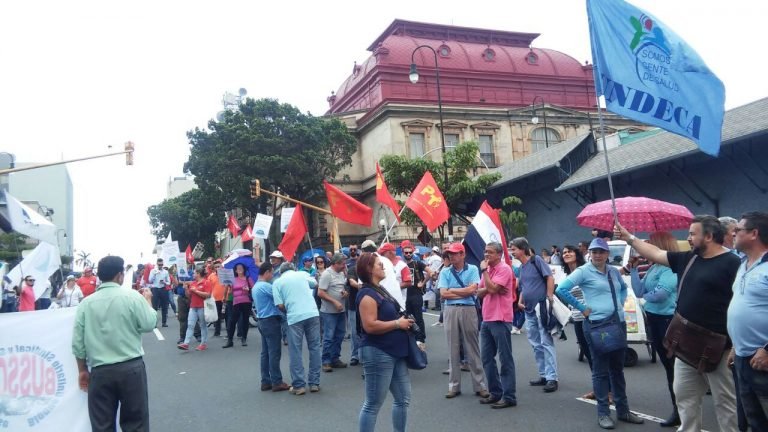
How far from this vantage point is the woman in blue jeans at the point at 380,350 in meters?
5.03

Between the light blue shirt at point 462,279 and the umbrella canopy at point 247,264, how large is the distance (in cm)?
646

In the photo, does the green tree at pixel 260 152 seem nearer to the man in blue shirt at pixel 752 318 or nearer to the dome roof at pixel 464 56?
the dome roof at pixel 464 56

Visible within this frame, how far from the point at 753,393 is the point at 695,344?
0.55m

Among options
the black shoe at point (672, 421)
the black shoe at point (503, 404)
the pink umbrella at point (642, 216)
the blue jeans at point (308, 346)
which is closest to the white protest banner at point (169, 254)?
the blue jeans at point (308, 346)

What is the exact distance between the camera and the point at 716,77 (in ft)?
18.5

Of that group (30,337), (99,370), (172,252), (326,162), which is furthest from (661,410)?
(326,162)

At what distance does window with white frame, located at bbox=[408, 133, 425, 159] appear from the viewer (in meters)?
43.4

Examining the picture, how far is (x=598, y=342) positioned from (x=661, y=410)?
1240 mm

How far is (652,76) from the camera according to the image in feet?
17.9

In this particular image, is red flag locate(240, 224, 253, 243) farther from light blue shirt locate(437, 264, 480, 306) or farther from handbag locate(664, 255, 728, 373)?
handbag locate(664, 255, 728, 373)

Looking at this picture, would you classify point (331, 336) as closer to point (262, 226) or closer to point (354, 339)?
point (354, 339)

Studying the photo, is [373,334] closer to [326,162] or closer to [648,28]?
[648,28]

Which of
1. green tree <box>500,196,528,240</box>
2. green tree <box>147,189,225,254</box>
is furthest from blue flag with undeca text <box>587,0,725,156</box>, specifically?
green tree <box>147,189,225,254</box>

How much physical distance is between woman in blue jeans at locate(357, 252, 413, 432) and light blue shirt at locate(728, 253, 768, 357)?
2334 mm
